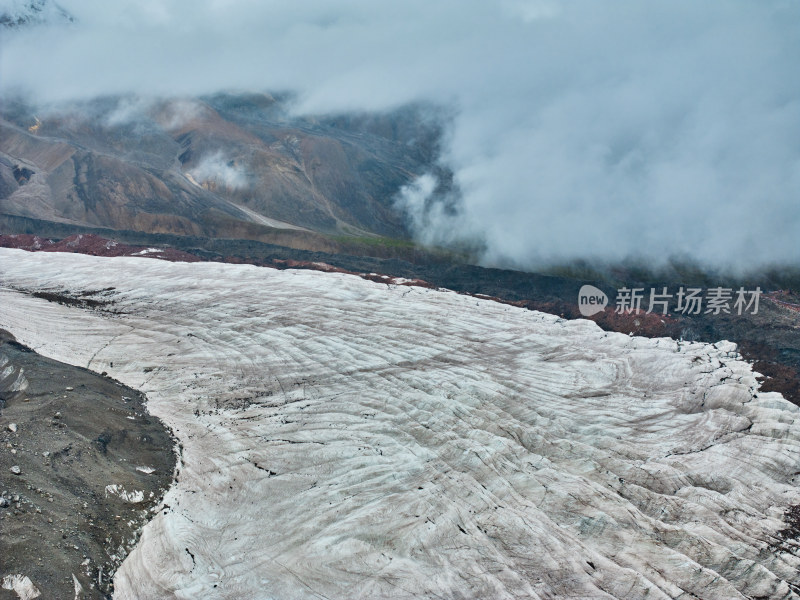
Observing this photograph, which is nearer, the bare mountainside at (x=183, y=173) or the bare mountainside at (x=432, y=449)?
the bare mountainside at (x=432, y=449)

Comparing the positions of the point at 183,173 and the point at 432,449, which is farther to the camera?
the point at 183,173

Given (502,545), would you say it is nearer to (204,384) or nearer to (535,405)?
(535,405)

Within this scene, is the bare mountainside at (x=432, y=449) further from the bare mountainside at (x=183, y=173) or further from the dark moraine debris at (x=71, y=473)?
the bare mountainside at (x=183, y=173)

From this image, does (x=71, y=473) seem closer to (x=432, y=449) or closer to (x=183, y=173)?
(x=432, y=449)

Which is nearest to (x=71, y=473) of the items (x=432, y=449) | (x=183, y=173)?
(x=432, y=449)

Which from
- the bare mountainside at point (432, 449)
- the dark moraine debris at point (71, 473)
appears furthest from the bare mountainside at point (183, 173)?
the dark moraine debris at point (71, 473)

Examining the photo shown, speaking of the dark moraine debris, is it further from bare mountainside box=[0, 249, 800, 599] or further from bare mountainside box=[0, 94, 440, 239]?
bare mountainside box=[0, 94, 440, 239]
